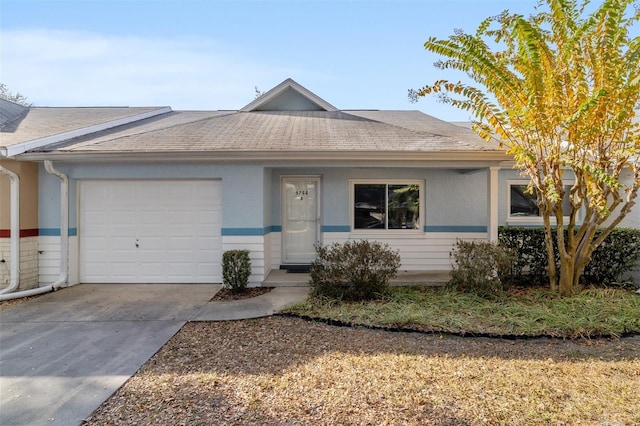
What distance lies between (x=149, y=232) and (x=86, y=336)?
3142 millimetres

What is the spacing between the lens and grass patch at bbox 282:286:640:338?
15.6ft

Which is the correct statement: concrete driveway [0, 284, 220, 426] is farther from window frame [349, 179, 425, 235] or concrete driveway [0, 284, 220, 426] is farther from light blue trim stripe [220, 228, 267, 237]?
window frame [349, 179, 425, 235]

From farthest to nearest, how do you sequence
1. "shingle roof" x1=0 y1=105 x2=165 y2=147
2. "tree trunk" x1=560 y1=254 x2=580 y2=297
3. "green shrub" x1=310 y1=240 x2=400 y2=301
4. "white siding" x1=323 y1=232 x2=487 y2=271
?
"white siding" x1=323 y1=232 x2=487 y2=271 → "shingle roof" x1=0 y1=105 x2=165 y2=147 → "tree trunk" x1=560 y1=254 x2=580 y2=297 → "green shrub" x1=310 y1=240 x2=400 y2=301

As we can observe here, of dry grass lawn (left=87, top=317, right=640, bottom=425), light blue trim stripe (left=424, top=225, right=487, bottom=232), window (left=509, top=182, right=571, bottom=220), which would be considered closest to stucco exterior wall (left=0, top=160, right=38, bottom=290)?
dry grass lawn (left=87, top=317, right=640, bottom=425)

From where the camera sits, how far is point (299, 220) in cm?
884

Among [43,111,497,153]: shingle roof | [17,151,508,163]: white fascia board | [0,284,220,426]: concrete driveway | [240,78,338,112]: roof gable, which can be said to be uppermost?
[240,78,338,112]: roof gable

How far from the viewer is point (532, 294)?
6.27 metres

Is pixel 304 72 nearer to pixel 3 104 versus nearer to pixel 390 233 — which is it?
pixel 390 233

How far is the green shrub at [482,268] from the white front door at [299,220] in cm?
369

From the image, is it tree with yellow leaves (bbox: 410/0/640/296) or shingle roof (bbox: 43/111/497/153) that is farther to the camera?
shingle roof (bbox: 43/111/497/153)

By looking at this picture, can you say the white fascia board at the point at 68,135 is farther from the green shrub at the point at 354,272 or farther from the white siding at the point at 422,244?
the white siding at the point at 422,244

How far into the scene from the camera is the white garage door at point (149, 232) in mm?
7492

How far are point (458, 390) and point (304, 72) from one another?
13.8 meters

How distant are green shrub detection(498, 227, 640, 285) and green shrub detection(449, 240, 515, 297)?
34.0 inches
